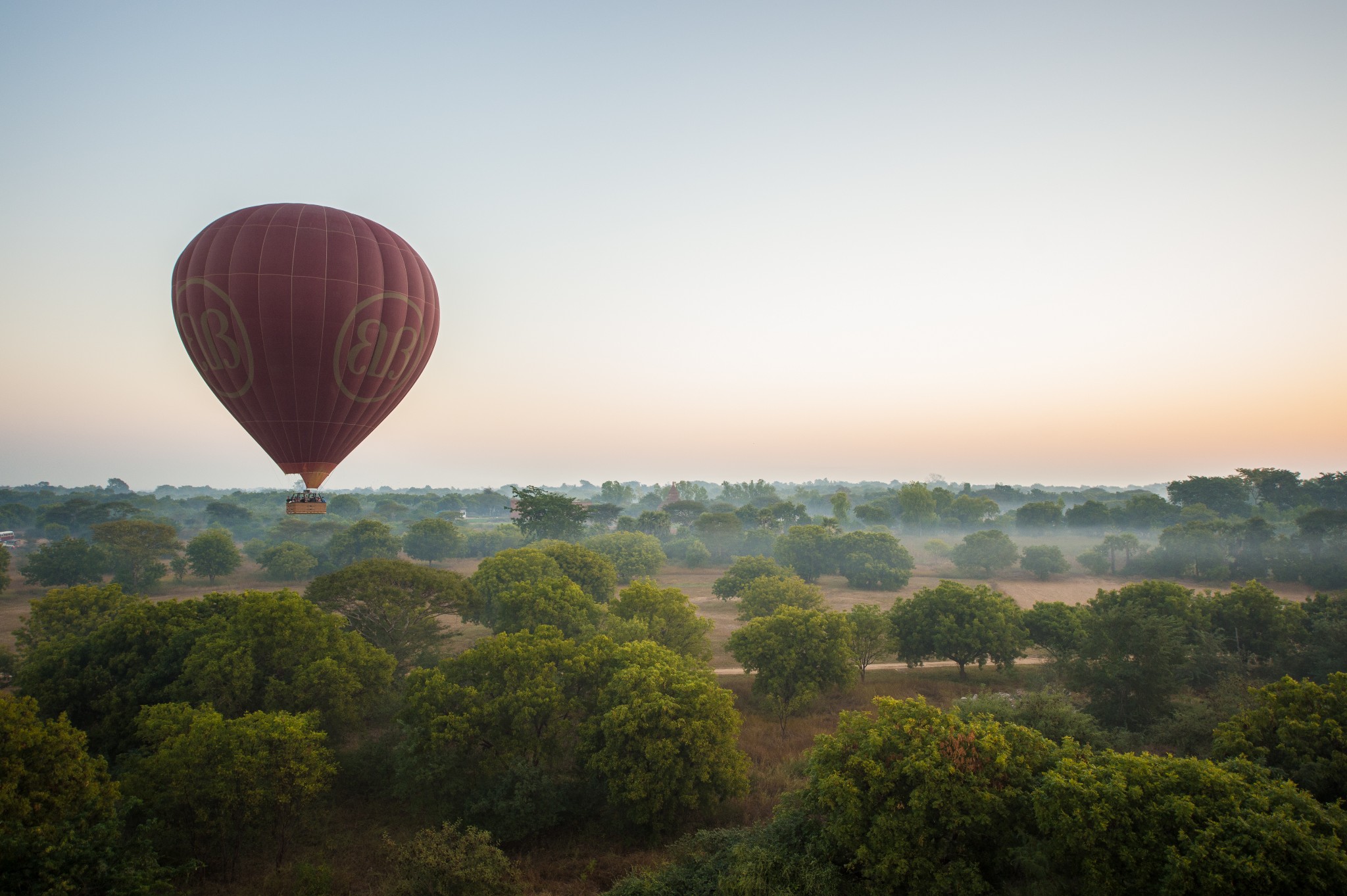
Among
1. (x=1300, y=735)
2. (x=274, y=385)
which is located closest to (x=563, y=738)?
(x=274, y=385)

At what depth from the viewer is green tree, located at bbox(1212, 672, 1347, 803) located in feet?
38.9

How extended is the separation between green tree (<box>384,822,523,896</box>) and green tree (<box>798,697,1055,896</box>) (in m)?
6.99

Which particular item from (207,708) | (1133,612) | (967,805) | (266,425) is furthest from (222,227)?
(1133,612)

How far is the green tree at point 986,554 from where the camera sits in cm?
6256

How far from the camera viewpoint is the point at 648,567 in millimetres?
57938

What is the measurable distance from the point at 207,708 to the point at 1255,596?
137 feet

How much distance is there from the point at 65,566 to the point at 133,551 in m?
4.48

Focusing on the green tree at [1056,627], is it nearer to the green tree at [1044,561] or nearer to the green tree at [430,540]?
the green tree at [1044,561]

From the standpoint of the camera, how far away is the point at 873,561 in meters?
59.4

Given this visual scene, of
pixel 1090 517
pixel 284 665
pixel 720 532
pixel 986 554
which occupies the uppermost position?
pixel 1090 517

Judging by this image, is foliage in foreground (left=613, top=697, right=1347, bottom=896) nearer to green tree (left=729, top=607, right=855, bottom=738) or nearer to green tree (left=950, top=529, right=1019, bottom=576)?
green tree (left=729, top=607, right=855, bottom=738)

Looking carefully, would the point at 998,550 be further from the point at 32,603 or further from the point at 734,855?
the point at 32,603

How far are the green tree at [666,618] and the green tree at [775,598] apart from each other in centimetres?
792

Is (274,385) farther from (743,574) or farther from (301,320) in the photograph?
(743,574)
